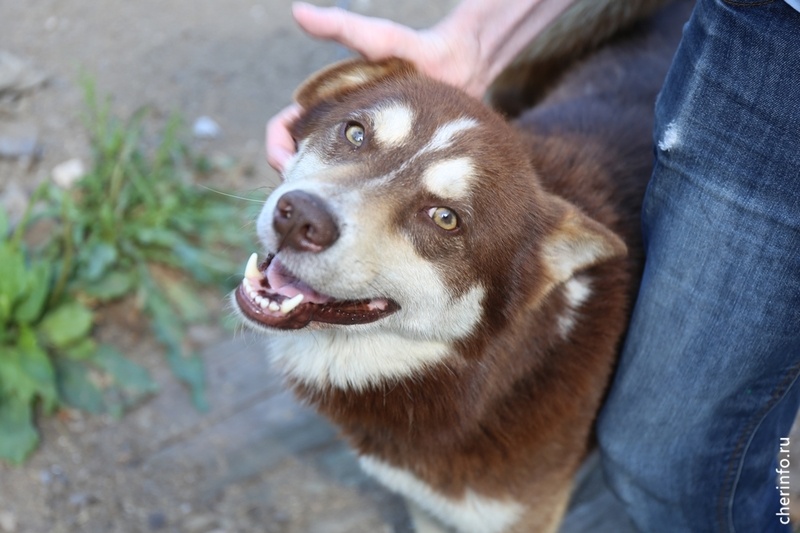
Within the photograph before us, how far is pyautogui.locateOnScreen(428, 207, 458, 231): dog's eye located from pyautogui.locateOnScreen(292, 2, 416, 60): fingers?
70cm

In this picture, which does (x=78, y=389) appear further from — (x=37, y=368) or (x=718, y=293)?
(x=718, y=293)

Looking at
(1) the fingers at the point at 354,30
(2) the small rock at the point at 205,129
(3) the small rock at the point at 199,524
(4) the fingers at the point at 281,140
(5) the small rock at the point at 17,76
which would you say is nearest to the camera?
(1) the fingers at the point at 354,30

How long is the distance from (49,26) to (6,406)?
9.54 ft

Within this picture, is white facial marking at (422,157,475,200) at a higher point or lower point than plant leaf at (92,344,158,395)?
higher

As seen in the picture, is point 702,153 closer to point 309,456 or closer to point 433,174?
point 433,174

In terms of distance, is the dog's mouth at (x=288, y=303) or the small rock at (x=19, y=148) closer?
the dog's mouth at (x=288, y=303)

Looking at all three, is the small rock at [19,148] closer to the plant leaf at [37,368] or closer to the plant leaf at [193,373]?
the plant leaf at [37,368]

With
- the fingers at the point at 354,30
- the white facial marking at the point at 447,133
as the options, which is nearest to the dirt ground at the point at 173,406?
the fingers at the point at 354,30

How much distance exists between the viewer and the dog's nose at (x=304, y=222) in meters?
2.09

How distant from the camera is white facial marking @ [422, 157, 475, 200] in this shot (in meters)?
2.30

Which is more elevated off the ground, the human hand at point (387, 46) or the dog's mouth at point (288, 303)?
the human hand at point (387, 46)

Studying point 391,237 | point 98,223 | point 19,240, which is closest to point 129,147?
point 98,223

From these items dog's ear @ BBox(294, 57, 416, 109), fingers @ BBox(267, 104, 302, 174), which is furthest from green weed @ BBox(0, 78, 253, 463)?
dog's ear @ BBox(294, 57, 416, 109)

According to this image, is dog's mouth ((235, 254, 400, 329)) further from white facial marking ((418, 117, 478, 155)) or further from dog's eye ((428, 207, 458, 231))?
white facial marking ((418, 117, 478, 155))
